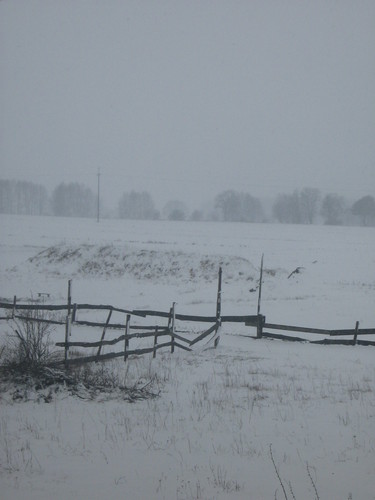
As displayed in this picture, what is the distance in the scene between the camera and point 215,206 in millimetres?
107312

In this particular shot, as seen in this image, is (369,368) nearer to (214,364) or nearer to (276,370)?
(276,370)

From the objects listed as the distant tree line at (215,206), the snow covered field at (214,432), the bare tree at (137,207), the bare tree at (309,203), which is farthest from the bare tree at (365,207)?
the bare tree at (137,207)

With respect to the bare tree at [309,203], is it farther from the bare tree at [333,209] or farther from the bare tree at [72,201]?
the bare tree at [72,201]

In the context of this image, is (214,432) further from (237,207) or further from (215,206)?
(215,206)

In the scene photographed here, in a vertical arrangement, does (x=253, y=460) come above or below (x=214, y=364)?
above

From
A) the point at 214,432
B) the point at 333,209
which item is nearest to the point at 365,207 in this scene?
the point at 333,209

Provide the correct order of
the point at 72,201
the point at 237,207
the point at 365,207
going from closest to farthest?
the point at 365,207 → the point at 237,207 → the point at 72,201

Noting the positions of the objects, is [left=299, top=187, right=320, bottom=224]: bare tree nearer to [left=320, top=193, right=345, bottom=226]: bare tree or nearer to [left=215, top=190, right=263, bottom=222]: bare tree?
[left=320, top=193, right=345, bottom=226]: bare tree

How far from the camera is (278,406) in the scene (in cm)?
838

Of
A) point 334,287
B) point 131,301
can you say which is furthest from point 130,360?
point 334,287

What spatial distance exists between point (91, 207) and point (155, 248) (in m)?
87.6

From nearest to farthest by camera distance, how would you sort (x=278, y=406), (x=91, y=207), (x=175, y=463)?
(x=175, y=463) < (x=278, y=406) < (x=91, y=207)

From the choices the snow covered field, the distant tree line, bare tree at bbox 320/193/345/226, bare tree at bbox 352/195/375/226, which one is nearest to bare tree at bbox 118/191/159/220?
the distant tree line

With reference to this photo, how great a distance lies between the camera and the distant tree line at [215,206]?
8675cm
